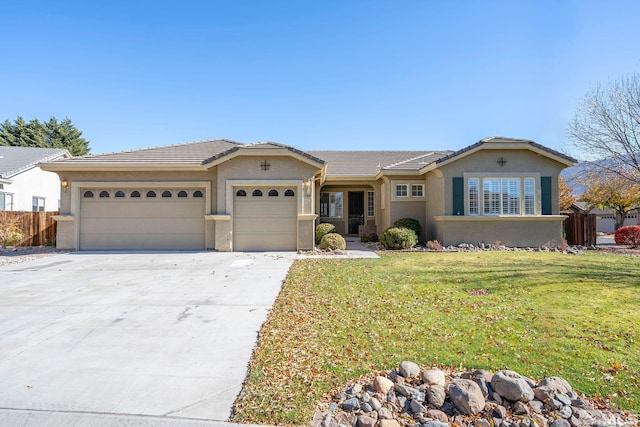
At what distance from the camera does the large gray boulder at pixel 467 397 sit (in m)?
2.66

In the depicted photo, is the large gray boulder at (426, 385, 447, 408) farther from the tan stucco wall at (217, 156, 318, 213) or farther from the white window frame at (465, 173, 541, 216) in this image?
the white window frame at (465, 173, 541, 216)

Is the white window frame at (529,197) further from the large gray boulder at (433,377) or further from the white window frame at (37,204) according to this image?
the white window frame at (37,204)

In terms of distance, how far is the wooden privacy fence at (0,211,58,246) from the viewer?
14.6 meters

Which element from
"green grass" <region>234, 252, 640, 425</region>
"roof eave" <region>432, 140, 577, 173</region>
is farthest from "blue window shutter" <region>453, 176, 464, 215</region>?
"green grass" <region>234, 252, 640, 425</region>

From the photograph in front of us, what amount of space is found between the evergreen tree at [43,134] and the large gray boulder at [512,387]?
5117 cm

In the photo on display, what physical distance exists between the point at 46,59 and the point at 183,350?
16.5 meters

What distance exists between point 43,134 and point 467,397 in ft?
175

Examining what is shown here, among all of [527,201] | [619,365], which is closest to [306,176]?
[527,201]

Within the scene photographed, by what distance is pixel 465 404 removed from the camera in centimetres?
267

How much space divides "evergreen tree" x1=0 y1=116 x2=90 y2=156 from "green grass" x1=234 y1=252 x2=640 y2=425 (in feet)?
157

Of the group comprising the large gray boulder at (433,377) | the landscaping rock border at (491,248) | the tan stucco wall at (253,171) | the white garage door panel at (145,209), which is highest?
the tan stucco wall at (253,171)

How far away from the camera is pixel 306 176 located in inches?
506

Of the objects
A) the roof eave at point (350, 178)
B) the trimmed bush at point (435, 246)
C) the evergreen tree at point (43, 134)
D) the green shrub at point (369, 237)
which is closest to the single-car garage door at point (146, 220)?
the roof eave at point (350, 178)

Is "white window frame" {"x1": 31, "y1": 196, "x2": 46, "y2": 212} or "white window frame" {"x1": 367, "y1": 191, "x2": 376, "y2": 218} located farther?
"white window frame" {"x1": 31, "y1": 196, "x2": 46, "y2": 212}
